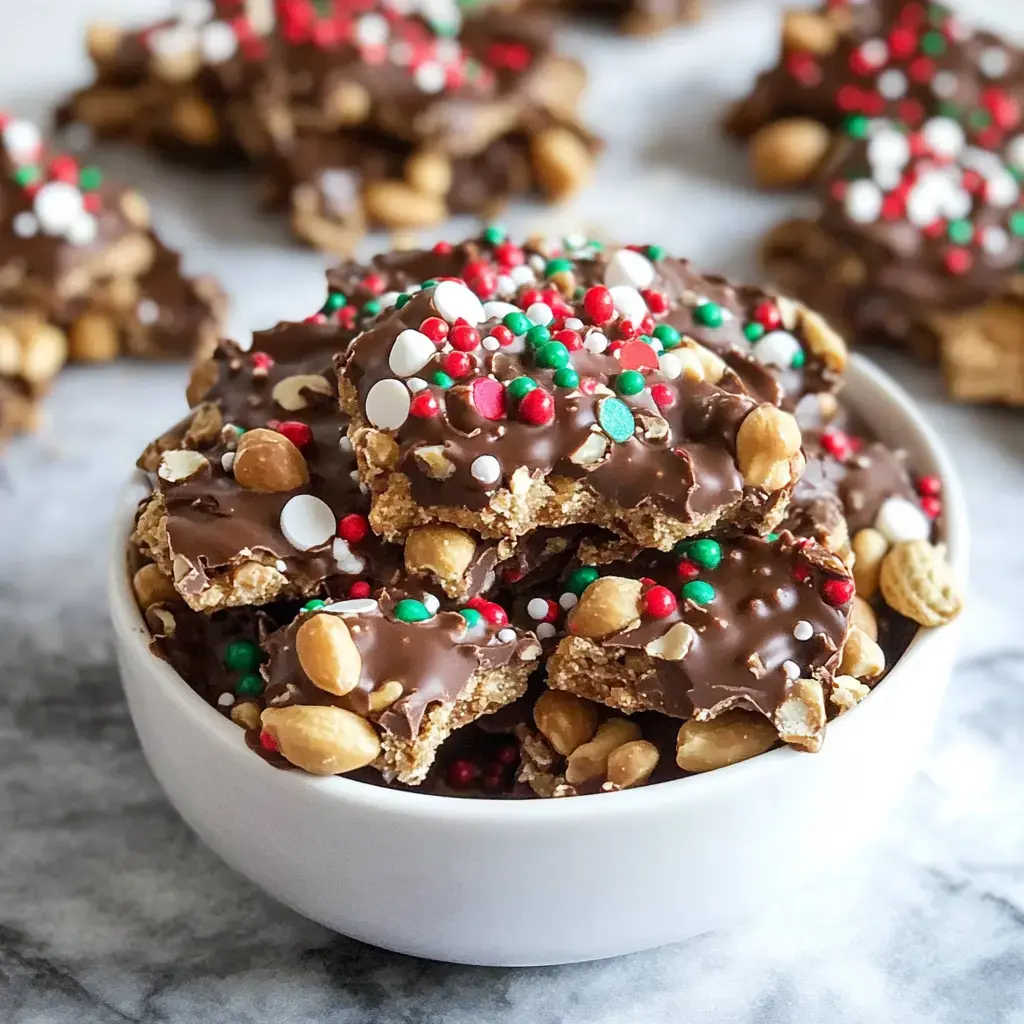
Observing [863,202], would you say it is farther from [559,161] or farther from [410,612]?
[410,612]

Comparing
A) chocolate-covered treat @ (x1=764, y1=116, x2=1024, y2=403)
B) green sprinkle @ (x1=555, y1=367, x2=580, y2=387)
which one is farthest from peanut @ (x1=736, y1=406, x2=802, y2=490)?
chocolate-covered treat @ (x1=764, y1=116, x2=1024, y2=403)

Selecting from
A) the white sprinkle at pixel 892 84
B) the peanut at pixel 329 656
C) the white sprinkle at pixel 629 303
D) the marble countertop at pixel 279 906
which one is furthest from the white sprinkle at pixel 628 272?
the white sprinkle at pixel 892 84

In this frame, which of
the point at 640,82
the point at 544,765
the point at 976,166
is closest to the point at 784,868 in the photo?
the point at 544,765

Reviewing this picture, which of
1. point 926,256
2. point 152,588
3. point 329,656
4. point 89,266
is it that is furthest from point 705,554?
point 89,266

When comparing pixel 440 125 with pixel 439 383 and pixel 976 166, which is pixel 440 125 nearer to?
pixel 976 166

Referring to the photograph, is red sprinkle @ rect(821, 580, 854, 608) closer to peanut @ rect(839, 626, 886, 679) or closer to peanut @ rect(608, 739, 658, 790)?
peanut @ rect(839, 626, 886, 679)
